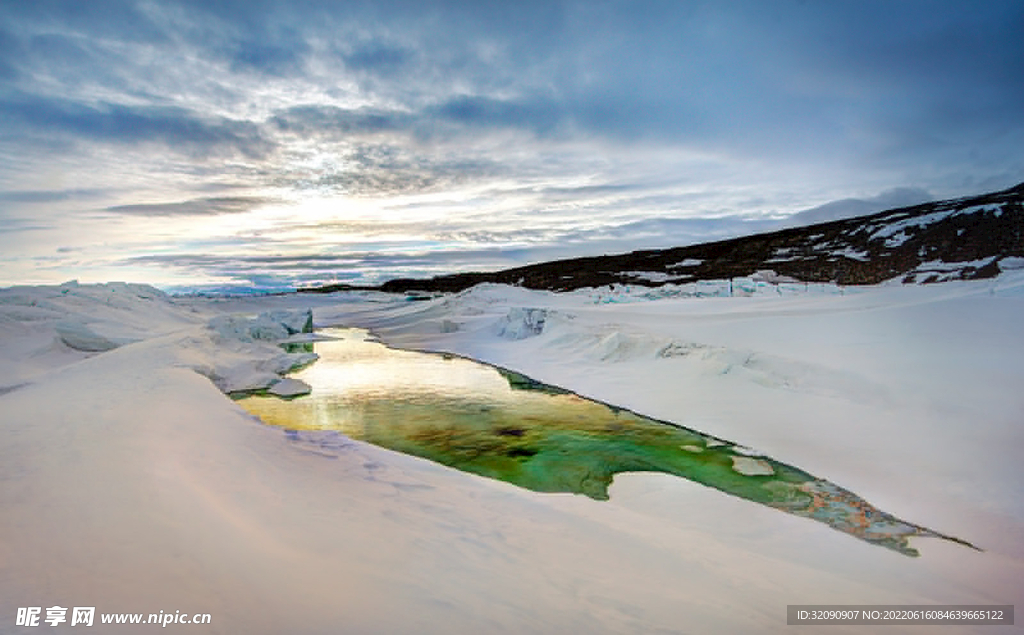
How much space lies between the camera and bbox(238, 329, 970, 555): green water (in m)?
4.93

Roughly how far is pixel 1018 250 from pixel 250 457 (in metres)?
49.6

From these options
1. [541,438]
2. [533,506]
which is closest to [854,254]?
[541,438]

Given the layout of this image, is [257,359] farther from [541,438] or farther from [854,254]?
[854,254]

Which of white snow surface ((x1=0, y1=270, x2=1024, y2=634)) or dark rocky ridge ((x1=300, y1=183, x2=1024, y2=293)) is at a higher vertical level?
dark rocky ridge ((x1=300, y1=183, x2=1024, y2=293))

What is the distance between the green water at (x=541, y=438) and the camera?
4926 millimetres

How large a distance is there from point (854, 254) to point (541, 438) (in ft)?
166

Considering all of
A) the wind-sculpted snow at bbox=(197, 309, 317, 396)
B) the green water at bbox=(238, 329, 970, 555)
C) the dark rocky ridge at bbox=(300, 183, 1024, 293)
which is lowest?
the green water at bbox=(238, 329, 970, 555)

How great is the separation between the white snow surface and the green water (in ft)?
0.95

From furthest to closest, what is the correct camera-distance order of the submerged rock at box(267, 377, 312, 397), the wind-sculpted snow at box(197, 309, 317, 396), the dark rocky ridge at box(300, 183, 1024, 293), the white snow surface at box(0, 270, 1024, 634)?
the dark rocky ridge at box(300, 183, 1024, 293), the wind-sculpted snow at box(197, 309, 317, 396), the submerged rock at box(267, 377, 312, 397), the white snow surface at box(0, 270, 1024, 634)

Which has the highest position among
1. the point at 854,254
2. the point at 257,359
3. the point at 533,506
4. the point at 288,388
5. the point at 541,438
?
the point at 854,254

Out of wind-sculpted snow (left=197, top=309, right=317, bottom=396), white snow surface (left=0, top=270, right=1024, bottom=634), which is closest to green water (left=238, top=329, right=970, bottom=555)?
white snow surface (left=0, top=270, right=1024, bottom=634)

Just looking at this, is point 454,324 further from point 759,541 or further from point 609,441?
point 759,541

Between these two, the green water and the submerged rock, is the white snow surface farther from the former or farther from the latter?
the submerged rock

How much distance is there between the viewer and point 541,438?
7.27m
